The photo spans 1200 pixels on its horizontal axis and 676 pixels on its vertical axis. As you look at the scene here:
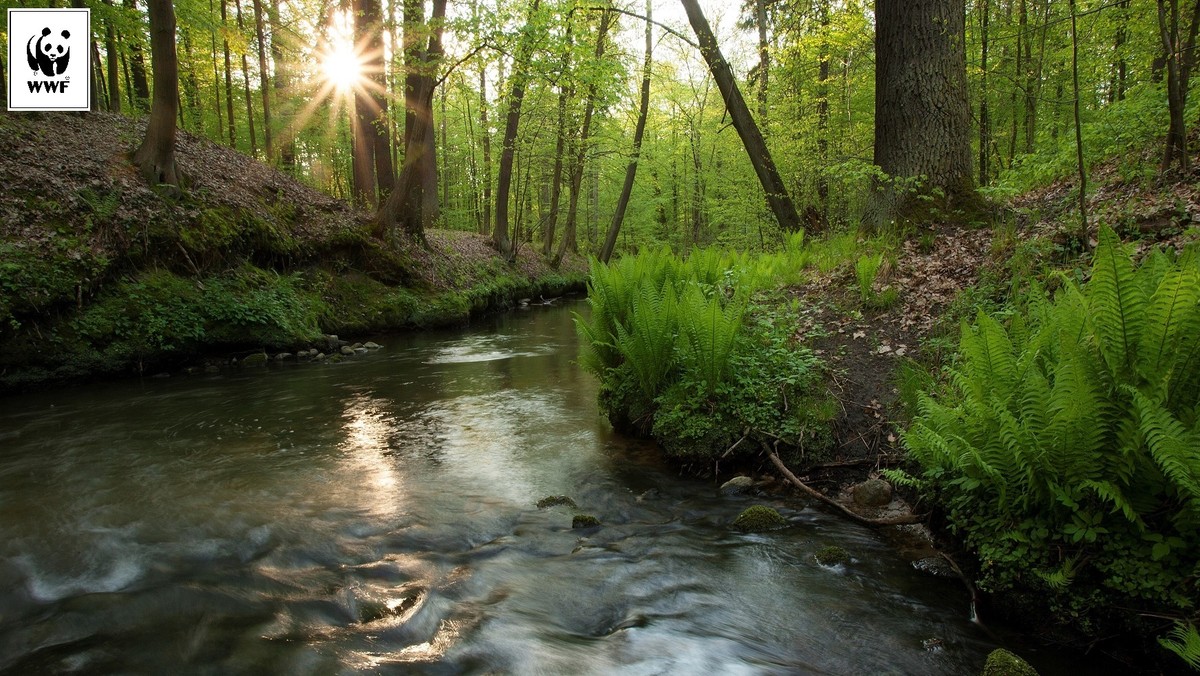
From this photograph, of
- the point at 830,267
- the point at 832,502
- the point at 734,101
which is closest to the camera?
the point at 832,502

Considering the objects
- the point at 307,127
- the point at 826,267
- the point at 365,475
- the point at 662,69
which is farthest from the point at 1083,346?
the point at 307,127

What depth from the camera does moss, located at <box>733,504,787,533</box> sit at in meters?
3.59

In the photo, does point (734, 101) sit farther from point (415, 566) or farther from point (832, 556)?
point (415, 566)

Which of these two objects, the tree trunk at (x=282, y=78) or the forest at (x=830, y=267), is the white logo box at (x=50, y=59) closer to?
the forest at (x=830, y=267)

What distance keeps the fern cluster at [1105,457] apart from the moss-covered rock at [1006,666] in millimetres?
358

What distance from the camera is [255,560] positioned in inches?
129

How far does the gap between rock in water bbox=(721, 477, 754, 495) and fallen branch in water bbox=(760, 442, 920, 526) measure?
241 millimetres

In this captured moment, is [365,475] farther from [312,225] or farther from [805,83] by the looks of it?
[805,83]

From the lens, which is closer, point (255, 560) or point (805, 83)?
point (255, 560)

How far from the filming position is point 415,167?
1250cm

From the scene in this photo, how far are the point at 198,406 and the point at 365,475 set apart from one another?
3.44 meters

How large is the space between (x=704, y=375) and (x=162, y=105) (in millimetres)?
9525

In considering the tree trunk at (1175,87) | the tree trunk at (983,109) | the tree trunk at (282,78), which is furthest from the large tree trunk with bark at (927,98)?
the tree trunk at (282,78)

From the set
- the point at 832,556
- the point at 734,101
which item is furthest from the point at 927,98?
the point at 832,556
